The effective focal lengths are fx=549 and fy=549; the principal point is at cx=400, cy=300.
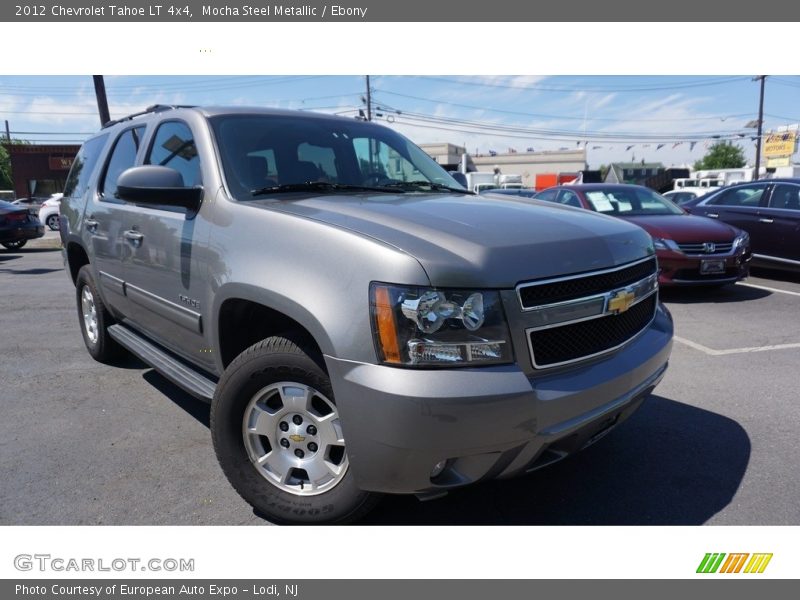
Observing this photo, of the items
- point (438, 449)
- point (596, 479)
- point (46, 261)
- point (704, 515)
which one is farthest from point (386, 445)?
point (46, 261)

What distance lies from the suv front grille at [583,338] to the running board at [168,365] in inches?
63.8

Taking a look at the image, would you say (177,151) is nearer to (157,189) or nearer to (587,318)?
(157,189)

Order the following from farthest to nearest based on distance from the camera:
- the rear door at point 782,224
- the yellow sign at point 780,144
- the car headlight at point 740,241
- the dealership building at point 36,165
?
the yellow sign at point 780,144
the dealership building at point 36,165
the rear door at point 782,224
the car headlight at point 740,241

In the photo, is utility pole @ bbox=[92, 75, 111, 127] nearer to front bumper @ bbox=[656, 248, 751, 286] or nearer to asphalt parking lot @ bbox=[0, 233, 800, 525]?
asphalt parking lot @ bbox=[0, 233, 800, 525]

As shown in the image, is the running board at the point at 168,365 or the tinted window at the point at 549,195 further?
the tinted window at the point at 549,195

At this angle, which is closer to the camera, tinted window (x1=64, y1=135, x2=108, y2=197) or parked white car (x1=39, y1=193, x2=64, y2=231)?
tinted window (x1=64, y1=135, x2=108, y2=197)

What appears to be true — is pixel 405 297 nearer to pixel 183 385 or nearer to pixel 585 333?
pixel 585 333

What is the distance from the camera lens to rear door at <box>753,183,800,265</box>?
8.31m

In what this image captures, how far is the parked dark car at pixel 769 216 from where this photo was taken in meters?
8.37

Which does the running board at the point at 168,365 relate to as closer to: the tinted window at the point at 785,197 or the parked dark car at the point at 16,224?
the tinted window at the point at 785,197

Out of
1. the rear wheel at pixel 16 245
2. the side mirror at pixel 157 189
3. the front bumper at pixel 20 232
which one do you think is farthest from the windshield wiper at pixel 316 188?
the rear wheel at pixel 16 245

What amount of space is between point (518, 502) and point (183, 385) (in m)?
1.85

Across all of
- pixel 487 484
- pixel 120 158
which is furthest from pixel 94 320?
pixel 487 484

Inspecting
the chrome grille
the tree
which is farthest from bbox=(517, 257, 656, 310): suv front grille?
the tree
